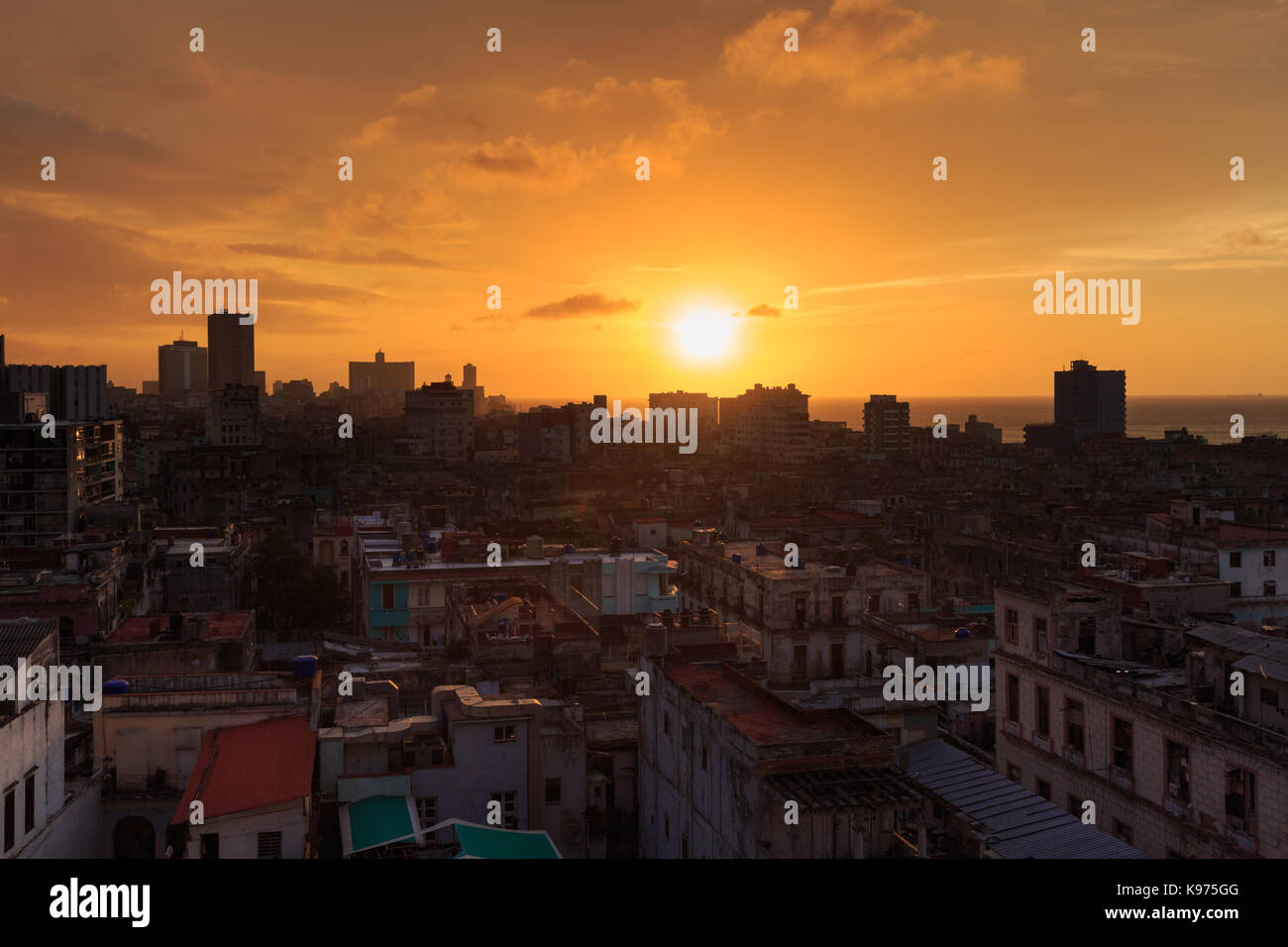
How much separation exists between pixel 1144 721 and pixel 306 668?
562 inches

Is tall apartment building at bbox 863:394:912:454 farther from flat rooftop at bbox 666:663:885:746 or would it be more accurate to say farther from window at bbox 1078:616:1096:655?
flat rooftop at bbox 666:663:885:746

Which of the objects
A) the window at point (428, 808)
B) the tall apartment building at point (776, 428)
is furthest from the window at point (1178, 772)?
the tall apartment building at point (776, 428)

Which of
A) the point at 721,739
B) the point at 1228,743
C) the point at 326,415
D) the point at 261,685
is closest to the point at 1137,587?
the point at 1228,743

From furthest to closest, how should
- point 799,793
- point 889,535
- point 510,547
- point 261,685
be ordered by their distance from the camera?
point 889,535, point 510,547, point 261,685, point 799,793

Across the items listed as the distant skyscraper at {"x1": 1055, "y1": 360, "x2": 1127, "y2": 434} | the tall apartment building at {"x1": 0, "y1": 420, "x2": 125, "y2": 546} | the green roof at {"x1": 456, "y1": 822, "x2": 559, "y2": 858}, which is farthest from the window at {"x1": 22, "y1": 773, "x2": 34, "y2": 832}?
the distant skyscraper at {"x1": 1055, "y1": 360, "x2": 1127, "y2": 434}

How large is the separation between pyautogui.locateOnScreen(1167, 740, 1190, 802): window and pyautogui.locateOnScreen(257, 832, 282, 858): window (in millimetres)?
13416

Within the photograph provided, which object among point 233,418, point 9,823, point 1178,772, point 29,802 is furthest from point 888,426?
point 9,823

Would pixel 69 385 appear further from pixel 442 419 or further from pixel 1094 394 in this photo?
pixel 1094 394

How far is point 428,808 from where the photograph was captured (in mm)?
17578

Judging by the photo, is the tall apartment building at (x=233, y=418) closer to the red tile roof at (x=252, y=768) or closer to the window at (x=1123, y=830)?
the red tile roof at (x=252, y=768)
